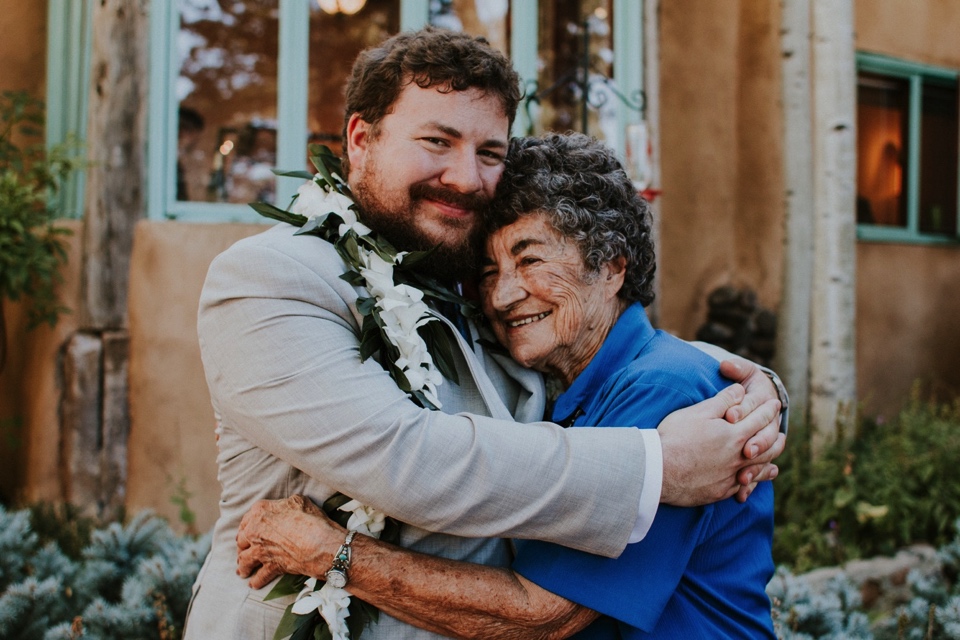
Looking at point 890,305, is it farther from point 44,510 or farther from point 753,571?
point 44,510

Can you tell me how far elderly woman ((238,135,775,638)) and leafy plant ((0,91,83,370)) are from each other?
3.24 meters

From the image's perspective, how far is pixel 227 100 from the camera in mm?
5496

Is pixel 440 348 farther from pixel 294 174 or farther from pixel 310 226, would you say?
pixel 294 174

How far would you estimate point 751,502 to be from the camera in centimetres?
202

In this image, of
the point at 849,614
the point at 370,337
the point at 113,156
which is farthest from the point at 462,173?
the point at 113,156

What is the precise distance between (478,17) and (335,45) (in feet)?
3.36

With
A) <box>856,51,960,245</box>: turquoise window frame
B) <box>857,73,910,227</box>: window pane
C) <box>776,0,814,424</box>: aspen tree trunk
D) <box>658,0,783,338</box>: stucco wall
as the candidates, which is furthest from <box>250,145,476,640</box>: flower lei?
<box>857,73,910,227</box>: window pane

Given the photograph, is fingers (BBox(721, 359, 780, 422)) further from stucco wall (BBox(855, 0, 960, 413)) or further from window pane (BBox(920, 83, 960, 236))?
window pane (BBox(920, 83, 960, 236))

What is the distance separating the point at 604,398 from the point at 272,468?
30.8 inches

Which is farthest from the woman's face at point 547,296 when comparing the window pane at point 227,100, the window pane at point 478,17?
the window pane at point 478,17

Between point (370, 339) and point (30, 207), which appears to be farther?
point (30, 207)

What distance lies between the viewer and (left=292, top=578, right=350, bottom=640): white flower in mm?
1750

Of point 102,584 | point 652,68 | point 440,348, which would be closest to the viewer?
point 440,348

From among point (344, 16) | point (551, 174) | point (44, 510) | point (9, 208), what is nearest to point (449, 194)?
point (551, 174)
